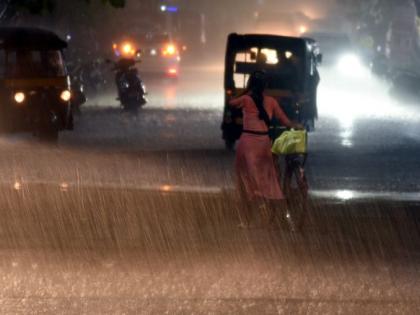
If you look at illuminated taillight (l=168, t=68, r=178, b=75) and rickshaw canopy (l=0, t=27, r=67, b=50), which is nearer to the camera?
rickshaw canopy (l=0, t=27, r=67, b=50)

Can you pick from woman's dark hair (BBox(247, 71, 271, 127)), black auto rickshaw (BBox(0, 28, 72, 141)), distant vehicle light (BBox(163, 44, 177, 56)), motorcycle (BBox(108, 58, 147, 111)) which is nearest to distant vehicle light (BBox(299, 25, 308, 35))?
distant vehicle light (BBox(163, 44, 177, 56))

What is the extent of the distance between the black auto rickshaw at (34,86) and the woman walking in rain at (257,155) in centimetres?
1164

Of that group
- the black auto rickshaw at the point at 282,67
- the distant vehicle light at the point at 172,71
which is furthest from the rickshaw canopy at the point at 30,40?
the distant vehicle light at the point at 172,71

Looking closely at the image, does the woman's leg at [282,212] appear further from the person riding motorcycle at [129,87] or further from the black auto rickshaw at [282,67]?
the person riding motorcycle at [129,87]

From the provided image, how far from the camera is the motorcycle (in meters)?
35.4

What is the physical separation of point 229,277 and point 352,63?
5395 centimetres

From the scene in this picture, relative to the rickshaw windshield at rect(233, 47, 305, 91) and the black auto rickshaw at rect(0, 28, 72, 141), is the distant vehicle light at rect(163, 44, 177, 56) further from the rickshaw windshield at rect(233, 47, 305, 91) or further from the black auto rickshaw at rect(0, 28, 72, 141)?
the black auto rickshaw at rect(0, 28, 72, 141)

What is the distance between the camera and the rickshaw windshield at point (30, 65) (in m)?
24.8

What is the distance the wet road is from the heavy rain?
0.02 metres

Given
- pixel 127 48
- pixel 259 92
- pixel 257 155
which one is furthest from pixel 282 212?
pixel 127 48

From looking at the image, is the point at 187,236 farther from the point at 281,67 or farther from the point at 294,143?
the point at 281,67

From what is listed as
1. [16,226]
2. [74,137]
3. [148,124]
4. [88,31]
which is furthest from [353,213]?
[88,31]

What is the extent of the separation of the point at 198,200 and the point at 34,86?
979cm

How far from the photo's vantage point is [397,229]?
521 inches
